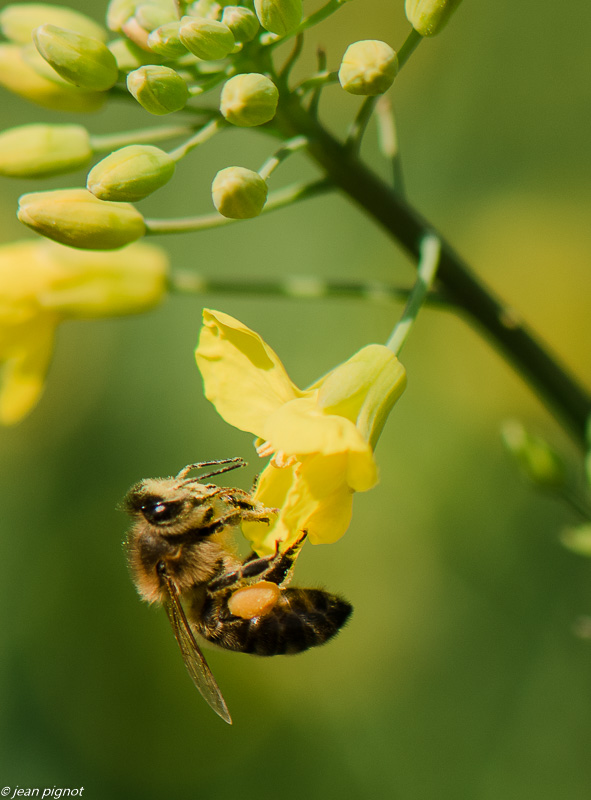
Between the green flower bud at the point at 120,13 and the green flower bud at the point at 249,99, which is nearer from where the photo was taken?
the green flower bud at the point at 249,99

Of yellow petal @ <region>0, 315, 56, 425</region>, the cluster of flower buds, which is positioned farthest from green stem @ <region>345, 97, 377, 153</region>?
yellow petal @ <region>0, 315, 56, 425</region>

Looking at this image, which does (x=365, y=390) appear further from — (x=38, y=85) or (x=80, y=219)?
(x=38, y=85)

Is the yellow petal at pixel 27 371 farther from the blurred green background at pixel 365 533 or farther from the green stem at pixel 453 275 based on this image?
the blurred green background at pixel 365 533

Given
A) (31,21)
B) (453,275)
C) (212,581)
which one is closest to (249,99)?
(453,275)

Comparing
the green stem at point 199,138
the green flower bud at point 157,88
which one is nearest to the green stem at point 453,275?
the green stem at point 199,138

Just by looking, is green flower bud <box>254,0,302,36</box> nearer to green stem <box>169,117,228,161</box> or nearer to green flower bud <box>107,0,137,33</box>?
green stem <box>169,117,228,161</box>

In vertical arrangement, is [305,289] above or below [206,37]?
below
